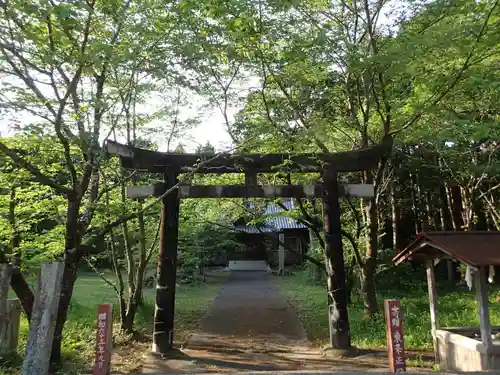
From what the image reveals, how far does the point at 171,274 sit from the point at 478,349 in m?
5.86

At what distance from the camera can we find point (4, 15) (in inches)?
219

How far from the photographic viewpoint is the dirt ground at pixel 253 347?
25.6 ft

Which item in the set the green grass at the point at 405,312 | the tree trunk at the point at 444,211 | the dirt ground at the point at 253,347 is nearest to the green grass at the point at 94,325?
the dirt ground at the point at 253,347

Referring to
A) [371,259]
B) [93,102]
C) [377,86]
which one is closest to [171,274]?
[93,102]

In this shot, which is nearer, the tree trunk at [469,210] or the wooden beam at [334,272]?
the wooden beam at [334,272]

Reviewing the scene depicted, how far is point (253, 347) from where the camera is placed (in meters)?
9.62

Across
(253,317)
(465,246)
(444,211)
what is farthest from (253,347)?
(444,211)

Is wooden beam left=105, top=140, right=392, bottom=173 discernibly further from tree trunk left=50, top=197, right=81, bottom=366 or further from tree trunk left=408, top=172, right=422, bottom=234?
tree trunk left=408, top=172, right=422, bottom=234

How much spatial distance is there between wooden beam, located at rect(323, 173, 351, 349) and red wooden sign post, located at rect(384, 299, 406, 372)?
2497 millimetres

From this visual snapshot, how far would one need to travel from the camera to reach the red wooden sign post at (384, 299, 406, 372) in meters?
6.03

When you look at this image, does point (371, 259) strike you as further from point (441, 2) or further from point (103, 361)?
point (103, 361)

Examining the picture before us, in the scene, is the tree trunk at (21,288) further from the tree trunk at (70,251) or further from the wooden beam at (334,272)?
the wooden beam at (334,272)

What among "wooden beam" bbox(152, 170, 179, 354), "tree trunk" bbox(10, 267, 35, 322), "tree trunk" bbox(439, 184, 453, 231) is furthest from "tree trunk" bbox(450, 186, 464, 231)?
"tree trunk" bbox(10, 267, 35, 322)

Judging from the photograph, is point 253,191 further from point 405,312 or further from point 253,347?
point 405,312
